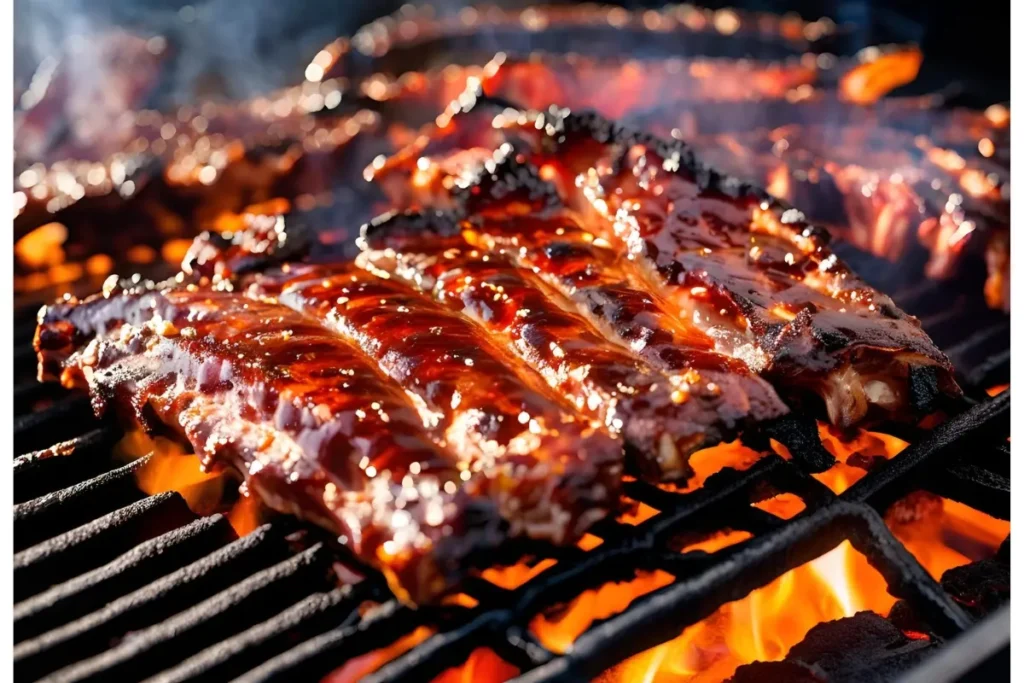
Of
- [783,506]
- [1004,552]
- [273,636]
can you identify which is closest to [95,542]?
[273,636]

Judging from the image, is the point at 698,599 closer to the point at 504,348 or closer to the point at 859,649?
the point at 859,649

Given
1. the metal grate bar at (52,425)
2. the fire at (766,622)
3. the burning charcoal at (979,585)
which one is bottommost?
the burning charcoal at (979,585)

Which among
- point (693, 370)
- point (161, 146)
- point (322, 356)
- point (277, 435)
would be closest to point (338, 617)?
point (277, 435)

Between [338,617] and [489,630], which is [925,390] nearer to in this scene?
[489,630]

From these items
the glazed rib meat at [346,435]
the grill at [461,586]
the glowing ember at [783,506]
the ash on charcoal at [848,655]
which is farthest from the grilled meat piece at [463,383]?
the glowing ember at [783,506]

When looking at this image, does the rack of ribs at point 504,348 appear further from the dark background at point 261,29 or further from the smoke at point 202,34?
the smoke at point 202,34

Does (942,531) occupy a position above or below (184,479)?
below

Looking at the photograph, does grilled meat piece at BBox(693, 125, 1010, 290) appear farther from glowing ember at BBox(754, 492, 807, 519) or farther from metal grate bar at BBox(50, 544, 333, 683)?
metal grate bar at BBox(50, 544, 333, 683)
